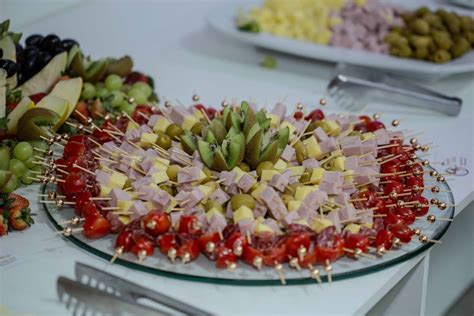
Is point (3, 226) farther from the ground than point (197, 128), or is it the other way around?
point (197, 128)

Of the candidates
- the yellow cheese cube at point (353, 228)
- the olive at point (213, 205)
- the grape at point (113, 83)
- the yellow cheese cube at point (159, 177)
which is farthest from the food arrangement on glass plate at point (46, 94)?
the yellow cheese cube at point (353, 228)

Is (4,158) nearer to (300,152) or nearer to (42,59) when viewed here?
(42,59)

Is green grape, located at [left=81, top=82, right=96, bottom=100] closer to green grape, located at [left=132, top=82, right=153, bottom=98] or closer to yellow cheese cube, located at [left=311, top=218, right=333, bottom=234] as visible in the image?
green grape, located at [left=132, top=82, right=153, bottom=98]

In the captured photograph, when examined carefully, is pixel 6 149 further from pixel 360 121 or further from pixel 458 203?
pixel 458 203

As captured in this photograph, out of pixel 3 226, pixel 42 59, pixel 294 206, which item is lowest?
pixel 3 226

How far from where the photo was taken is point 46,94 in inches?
69.8

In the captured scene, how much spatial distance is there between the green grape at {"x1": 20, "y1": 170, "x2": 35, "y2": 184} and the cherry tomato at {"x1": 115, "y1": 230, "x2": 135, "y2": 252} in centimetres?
34

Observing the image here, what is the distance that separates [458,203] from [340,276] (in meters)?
0.42

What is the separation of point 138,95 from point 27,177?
388 mm

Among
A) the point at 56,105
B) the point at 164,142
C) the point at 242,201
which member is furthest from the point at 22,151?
the point at 242,201

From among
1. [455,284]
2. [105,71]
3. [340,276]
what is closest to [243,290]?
[340,276]

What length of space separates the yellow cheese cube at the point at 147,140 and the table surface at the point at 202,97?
24 cm

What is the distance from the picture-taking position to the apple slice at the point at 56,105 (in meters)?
1.70

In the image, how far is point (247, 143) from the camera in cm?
148
